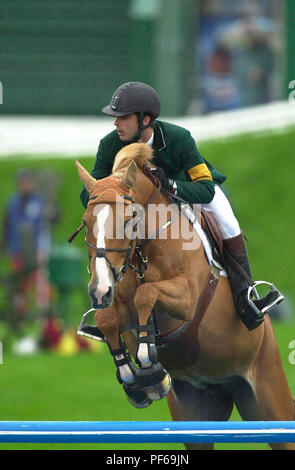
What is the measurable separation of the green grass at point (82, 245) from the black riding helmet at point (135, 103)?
4266 millimetres

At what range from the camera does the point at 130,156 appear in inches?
190

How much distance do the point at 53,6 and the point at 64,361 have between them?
9053 millimetres

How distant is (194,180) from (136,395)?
1.07m

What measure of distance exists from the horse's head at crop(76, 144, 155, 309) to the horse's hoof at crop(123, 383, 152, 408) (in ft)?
1.89

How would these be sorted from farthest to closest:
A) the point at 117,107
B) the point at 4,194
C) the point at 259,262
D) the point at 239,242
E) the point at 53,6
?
the point at 53,6 < the point at 4,194 < the point at 259,262 < the point at 239,242 < the point at 117,107

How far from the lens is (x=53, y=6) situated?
721 inches

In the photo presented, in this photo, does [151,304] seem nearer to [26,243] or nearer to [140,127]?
[140,127]

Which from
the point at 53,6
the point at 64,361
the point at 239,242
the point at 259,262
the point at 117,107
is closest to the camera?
the point at 117,107

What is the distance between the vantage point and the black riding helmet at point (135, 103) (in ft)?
16.1

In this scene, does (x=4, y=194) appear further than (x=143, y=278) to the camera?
Yes

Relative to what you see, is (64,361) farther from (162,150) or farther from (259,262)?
(162,150)

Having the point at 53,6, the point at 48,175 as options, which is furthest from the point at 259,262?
the point at 53,6

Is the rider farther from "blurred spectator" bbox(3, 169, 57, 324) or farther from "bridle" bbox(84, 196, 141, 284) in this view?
"blurred spectator" bbox(3, 169, 57, 324)

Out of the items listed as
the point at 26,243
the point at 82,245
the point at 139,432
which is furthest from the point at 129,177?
the point at 82,245
